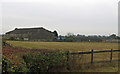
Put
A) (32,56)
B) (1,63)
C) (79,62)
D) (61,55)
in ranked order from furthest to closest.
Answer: (79,62) < (61,55) < (32,56) < (1,63)

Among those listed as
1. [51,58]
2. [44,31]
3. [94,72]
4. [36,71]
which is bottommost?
[94,72]

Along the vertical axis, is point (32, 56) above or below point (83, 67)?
above

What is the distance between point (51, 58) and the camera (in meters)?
5.21

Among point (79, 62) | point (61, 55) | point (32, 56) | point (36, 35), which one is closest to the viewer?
point (32, 56)

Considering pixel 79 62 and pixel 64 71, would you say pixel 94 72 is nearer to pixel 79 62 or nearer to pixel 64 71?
pixel 79 62

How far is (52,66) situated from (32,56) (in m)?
1.16

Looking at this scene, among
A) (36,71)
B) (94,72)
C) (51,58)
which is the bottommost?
(94,72)

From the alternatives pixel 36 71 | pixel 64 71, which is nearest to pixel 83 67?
pixel 64 71

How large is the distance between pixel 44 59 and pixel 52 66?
678 millimetres

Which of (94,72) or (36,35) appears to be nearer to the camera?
(94,72)

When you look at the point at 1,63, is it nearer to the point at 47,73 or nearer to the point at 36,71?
the point at 36,71

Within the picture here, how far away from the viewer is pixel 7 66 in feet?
11.3

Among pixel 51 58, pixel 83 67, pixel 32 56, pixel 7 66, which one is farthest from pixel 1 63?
pixel 83 67

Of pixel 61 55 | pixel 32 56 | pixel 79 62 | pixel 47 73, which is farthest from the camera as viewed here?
pixel 79 62
